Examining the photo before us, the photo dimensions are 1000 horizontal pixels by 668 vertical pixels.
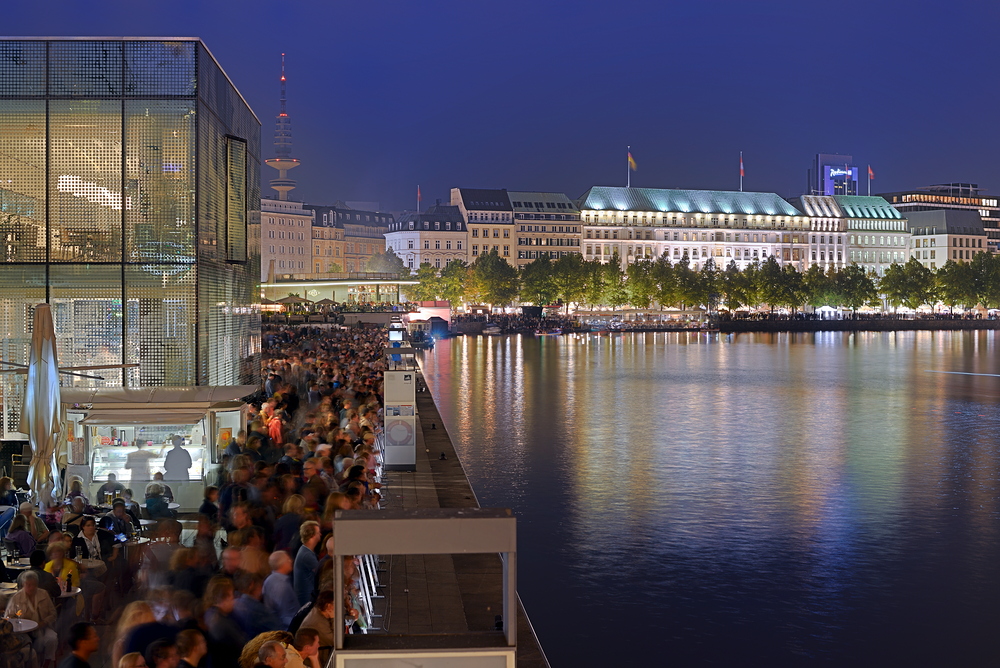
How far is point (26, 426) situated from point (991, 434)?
3005 centimetres

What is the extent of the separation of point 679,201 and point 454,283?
5694 cm

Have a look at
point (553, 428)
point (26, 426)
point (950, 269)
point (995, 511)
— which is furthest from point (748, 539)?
point (950, 269)

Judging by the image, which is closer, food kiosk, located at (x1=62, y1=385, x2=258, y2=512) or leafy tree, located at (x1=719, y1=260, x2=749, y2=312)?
food kiosk, located at (x1=62, y1=385, x2=258, y2=512)

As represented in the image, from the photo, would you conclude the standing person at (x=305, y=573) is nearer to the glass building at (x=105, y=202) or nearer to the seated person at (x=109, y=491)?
the seated person at (x=109, y=491)

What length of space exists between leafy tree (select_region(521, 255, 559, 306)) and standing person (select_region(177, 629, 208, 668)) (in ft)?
470

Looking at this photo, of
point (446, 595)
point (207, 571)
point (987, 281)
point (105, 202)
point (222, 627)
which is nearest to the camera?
point (222, 627)

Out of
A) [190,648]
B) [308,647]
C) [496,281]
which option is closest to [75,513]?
[190,648]

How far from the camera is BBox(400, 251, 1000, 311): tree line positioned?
5979 inches

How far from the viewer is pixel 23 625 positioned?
8.31 m

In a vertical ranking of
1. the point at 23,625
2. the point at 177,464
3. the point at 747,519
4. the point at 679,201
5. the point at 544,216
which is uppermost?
the point at 679,201

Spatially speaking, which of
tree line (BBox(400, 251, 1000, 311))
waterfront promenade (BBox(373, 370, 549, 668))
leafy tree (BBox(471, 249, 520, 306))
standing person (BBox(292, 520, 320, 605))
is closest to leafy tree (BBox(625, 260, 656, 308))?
tree line (BBox(400, 251, 1000, 311))

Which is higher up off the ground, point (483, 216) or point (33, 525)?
point (483, 216)

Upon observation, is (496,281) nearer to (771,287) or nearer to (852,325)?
(771,287)

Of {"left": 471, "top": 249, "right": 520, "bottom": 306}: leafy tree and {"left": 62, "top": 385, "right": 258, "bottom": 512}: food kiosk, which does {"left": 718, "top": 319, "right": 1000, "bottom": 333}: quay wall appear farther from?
{"left": 62, "top": 385, "right": 258, "bottom": 512}: food kiosk
